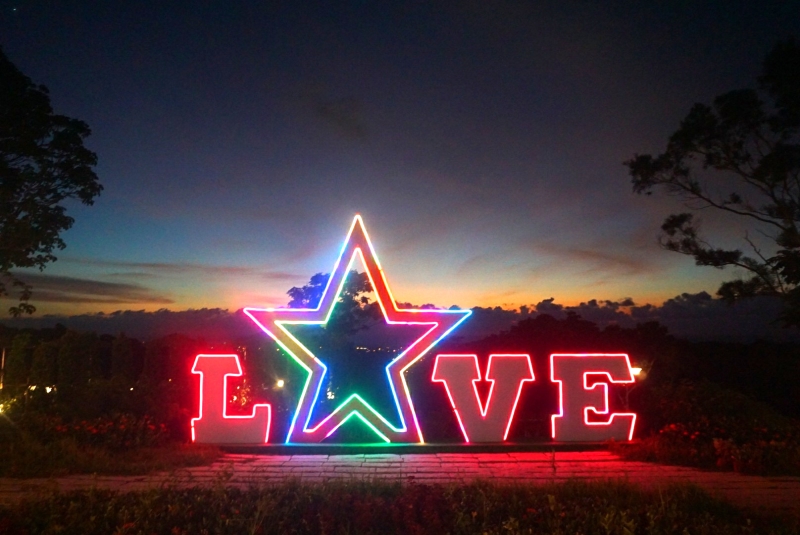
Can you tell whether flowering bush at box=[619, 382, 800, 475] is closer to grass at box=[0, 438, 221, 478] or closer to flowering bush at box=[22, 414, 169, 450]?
grass at box=[0, 438, 221, 478]

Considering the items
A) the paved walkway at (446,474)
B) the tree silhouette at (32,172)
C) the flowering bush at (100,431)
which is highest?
the tree silhouette at (32,172)

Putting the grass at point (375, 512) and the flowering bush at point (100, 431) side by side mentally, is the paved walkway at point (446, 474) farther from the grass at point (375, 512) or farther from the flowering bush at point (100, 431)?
the flowering bush at point (100, 431)

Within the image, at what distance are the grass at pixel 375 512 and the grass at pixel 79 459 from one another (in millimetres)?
2658

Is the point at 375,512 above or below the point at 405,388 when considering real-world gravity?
below

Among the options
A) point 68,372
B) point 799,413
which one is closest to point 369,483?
point 68,372

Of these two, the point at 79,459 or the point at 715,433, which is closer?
the point at 79,459

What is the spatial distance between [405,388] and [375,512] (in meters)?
5.70

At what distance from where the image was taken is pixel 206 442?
39.5 feet

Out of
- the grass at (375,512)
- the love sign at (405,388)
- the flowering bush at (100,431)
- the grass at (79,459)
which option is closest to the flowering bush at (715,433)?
the love sign at (405,388)

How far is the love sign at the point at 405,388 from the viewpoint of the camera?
12211 mm

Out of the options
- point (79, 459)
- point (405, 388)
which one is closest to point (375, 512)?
point (79, 459)

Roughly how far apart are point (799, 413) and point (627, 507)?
10793mm

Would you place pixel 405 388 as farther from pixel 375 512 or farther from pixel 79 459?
pixel 375 512

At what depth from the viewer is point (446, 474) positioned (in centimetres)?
994
